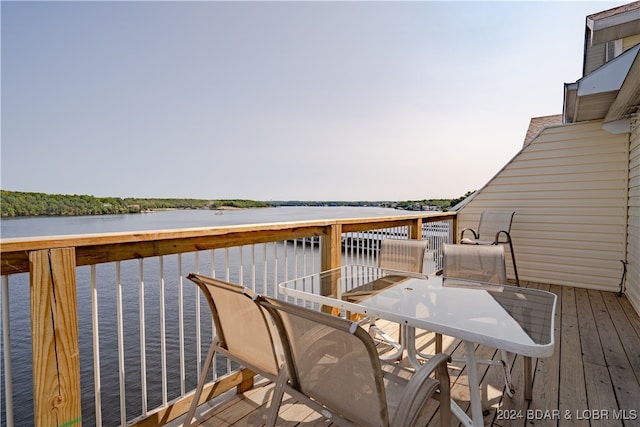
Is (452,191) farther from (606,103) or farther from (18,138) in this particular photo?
(18,138)

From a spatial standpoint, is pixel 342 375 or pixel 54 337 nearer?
pixel 342 375

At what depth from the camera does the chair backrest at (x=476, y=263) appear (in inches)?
95.6

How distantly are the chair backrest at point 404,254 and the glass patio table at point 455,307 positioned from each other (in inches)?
20.4

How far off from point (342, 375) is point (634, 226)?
5.12 meters

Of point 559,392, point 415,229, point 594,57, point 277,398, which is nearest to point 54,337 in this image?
point 277,398

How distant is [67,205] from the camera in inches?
240

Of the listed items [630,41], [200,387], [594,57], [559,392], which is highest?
[594,57]

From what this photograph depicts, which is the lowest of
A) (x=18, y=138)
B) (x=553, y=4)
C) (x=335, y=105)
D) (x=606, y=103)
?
(x=606, y=103)

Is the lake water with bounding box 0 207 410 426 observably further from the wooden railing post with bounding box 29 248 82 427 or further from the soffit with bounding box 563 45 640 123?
the soffit with bounding box 563 45 640 123

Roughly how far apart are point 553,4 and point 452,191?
5803 millimetres

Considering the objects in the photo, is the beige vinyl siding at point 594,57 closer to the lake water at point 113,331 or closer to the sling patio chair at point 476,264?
the lake water at point 113,331

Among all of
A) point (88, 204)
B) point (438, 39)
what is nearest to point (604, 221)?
point (438, 39)

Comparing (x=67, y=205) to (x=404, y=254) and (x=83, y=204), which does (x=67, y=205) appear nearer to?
(x=83, y=204)

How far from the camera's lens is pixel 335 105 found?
8.91 metres
